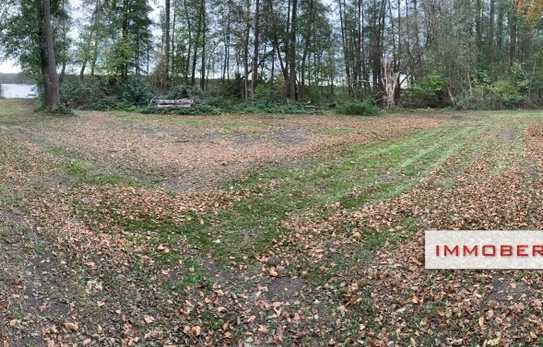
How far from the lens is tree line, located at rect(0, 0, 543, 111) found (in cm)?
2420

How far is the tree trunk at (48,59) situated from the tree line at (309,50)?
6.59m

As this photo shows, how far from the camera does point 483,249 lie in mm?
5062

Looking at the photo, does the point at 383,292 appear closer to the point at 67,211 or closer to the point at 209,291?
the point at 209,291

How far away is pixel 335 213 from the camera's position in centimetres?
654

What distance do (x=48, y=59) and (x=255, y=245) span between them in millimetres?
12928

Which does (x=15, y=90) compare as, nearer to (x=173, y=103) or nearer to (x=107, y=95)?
(x=107, y=95)

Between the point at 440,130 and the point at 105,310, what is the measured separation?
484 inches

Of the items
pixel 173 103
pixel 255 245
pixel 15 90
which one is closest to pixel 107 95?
pixel 173 103

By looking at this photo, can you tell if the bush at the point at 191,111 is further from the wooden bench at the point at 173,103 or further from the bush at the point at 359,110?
the bush at the point at 359,110

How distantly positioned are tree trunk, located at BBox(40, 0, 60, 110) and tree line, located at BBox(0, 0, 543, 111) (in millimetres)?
6593

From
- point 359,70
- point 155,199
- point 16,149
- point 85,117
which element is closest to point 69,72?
point 85,117

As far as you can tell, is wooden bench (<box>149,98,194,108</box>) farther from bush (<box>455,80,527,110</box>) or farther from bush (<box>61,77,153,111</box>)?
bush (<box>455,80,527,110</box>)

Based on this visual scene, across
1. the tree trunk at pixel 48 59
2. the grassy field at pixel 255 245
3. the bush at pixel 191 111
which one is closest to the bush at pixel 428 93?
the bush at pixel 191 111

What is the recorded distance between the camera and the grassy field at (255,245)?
401 cm
